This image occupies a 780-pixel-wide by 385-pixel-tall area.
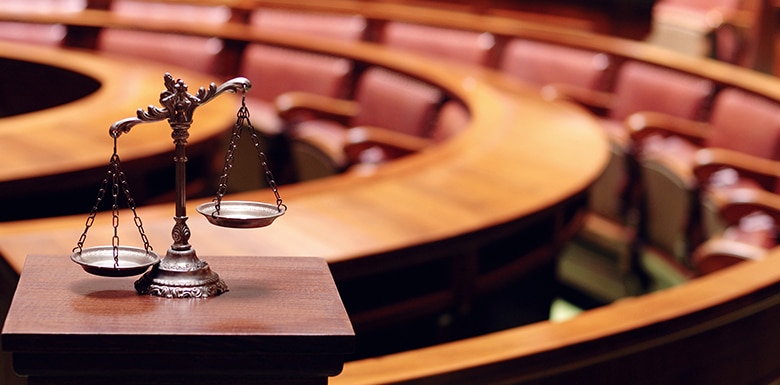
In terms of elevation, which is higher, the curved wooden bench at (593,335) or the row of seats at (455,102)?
the curved wooden bench at (593,335)

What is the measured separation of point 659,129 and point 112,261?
10.1 ft

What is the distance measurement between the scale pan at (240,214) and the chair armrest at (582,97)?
3432 millimetres

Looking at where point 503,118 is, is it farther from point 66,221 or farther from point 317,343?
point 317,343

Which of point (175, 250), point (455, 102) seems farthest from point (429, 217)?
point (455, 102)

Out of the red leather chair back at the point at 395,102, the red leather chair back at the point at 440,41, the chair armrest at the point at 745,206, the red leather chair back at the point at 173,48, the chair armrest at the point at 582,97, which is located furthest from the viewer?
the red leather chair back at the point at 440,41

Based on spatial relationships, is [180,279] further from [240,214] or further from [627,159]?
[627,159]

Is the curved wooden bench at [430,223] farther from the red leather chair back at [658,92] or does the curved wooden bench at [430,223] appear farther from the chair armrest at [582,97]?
the chair armrest at [582,97]

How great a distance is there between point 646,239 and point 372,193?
1.78 meters

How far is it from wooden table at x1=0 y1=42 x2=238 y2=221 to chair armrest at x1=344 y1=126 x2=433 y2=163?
1.39 ft

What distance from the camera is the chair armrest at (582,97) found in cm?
452

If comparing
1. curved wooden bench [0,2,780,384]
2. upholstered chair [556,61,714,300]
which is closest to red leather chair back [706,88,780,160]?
upholstered chair [556,61,714,300]

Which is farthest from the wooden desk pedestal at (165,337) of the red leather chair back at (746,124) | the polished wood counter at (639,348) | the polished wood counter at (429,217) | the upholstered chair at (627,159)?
the red leather chair back at (746,124)

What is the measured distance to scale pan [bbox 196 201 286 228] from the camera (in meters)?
1.11

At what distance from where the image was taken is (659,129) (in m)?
3.91
